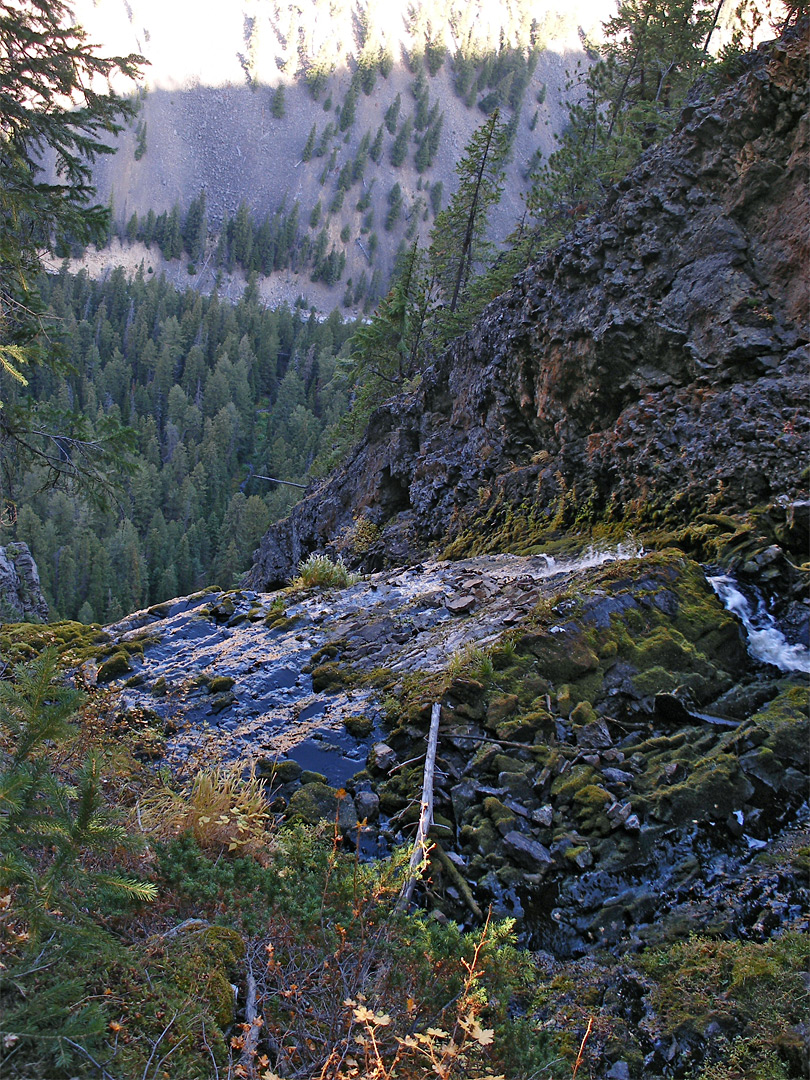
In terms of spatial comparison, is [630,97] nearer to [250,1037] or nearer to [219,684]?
[219,684]

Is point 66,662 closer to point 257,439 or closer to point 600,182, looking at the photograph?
point 600,182

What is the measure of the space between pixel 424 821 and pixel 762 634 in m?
5.09

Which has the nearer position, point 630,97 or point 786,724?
point 786,724

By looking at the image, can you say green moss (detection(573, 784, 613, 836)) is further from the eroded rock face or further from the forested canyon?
the eroded rock face

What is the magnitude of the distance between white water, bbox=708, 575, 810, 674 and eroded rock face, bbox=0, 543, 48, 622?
17.5 metres

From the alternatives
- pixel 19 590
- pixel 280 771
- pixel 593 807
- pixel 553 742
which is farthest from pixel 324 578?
pixel 19 590

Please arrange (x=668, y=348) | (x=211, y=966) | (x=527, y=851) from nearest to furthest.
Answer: (x=211, y=966), (x=527, y=851), (x=668, y=348)

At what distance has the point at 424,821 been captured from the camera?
423 cm

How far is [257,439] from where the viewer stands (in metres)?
96.6

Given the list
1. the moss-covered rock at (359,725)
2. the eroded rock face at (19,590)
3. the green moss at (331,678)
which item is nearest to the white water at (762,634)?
the moss-covered rock at (359,725)

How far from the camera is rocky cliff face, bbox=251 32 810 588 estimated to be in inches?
391

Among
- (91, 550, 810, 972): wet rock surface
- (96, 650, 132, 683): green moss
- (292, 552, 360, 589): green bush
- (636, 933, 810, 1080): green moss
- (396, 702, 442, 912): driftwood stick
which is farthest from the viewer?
(292, 552, 360, 589): green bush

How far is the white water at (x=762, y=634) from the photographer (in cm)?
683

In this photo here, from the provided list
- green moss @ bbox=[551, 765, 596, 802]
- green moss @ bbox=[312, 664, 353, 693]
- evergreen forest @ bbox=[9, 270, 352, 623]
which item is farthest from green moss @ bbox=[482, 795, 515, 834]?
evergreen forest @ bbox=[9, 270, 352, 623]
